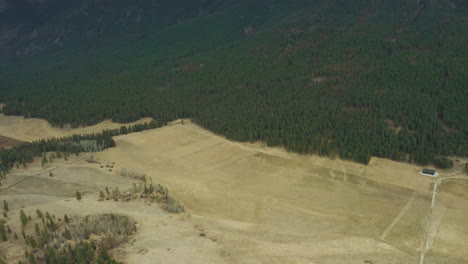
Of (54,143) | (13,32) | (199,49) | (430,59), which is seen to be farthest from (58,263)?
(13,32)

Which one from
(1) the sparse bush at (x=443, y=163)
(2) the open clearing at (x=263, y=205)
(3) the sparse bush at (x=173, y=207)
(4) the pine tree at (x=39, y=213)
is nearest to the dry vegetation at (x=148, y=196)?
(3) the sparse bush at (x=173, y=207)

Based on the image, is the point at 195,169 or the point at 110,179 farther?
the point at 195,169

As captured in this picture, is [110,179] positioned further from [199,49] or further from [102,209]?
[199,49]

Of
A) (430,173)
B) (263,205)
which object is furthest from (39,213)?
(430,173)

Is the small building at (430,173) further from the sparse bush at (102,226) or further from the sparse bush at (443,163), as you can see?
the sparse bush at (102,226)

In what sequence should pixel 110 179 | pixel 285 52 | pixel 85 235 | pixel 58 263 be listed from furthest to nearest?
pixel 285 52 → pixel 110 179 → pixel 85 235 → pixel 58 263

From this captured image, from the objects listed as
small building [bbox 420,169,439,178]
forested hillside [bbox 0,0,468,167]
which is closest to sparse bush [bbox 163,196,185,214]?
forested hillside [bbox 0,0,468,167]

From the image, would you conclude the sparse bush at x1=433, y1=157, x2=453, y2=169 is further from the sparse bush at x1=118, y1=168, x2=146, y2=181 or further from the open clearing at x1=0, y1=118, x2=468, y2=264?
the sparse bush at x1=118, y1=168, x2=146, y2=181
